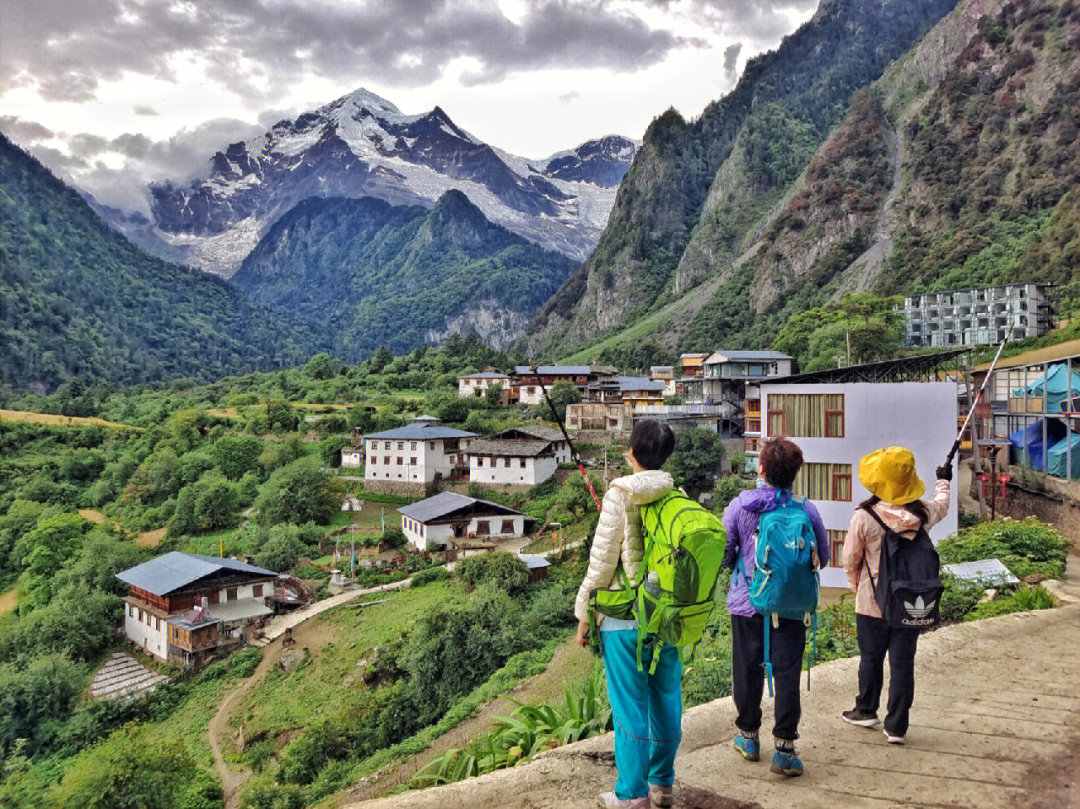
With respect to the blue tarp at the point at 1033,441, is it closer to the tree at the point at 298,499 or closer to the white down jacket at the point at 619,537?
the white down jacket at the point at 619,537

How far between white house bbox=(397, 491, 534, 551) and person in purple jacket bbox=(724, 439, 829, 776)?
27.1 m

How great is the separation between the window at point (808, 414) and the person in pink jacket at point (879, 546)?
11.3 m

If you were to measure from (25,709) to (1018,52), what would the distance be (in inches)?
4268

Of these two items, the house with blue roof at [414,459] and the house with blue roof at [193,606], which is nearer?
the house with blue roof at [193,606]

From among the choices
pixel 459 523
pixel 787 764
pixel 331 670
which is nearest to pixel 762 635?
pixel 787 764

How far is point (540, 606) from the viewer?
61.7 feet

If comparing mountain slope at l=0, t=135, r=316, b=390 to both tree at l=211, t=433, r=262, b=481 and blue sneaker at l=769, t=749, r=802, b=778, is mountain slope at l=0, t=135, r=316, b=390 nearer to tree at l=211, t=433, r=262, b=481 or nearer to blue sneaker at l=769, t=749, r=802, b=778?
tree at l=211, t=433, r=262, b=481

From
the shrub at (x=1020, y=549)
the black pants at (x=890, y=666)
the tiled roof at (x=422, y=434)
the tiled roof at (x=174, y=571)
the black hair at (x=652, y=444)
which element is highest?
the black hair at (x=652, y=444)

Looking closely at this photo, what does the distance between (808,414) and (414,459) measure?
86.7 ft

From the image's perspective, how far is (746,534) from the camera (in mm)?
3838

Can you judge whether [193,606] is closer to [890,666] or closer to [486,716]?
[486,716]

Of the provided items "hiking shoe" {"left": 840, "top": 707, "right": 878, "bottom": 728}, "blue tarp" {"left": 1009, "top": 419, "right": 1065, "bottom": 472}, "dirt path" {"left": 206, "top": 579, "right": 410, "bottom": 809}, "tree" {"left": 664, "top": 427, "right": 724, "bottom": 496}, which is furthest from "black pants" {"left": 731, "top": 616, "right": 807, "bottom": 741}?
"tree" {"left": 664, "top": 427, "right": 724, "bottom": 496}

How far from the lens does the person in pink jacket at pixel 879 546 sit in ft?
12.9

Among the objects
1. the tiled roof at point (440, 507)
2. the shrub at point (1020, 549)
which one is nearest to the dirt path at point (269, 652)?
the tiled roof at point (440, 507)
